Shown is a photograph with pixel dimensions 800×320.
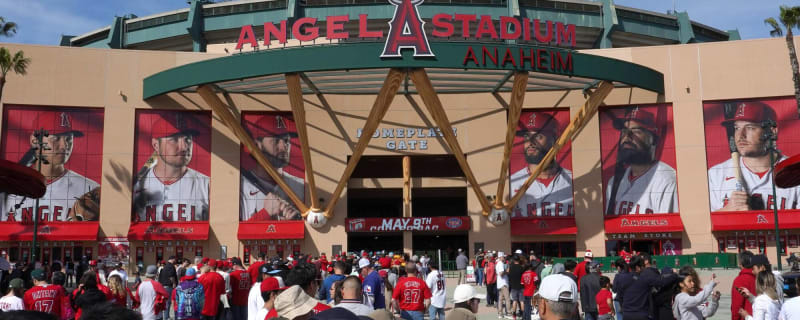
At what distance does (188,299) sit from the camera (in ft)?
37.6

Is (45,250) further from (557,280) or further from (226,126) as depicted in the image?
(557,280)

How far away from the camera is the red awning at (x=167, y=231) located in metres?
40.2

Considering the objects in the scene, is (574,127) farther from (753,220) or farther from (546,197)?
(753,220)

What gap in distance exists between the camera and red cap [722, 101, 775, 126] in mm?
41688

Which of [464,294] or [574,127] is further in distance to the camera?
[574,127]

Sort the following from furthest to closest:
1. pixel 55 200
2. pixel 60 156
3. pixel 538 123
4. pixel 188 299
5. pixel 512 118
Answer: pixel 538 123
pixel 60 156
pixel 55 200
pixel 512 118
pixel 188 299

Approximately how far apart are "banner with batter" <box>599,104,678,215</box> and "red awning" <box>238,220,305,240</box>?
59.8 ft

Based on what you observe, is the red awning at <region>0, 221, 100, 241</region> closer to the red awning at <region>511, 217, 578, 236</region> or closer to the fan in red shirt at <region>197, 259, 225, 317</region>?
the red awning at <region>511, 217, 578, 236</region>

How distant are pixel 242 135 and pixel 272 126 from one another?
14.8 ft

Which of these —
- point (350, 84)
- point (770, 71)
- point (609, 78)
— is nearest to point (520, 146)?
point (609, 78)

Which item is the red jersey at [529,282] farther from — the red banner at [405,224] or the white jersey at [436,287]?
the red banner at [405,224]

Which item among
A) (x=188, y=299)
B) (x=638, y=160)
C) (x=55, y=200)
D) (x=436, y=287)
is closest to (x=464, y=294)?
(x=188, y=299)

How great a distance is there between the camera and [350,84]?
136 feet

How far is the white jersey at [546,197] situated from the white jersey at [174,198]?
18.4 metres
